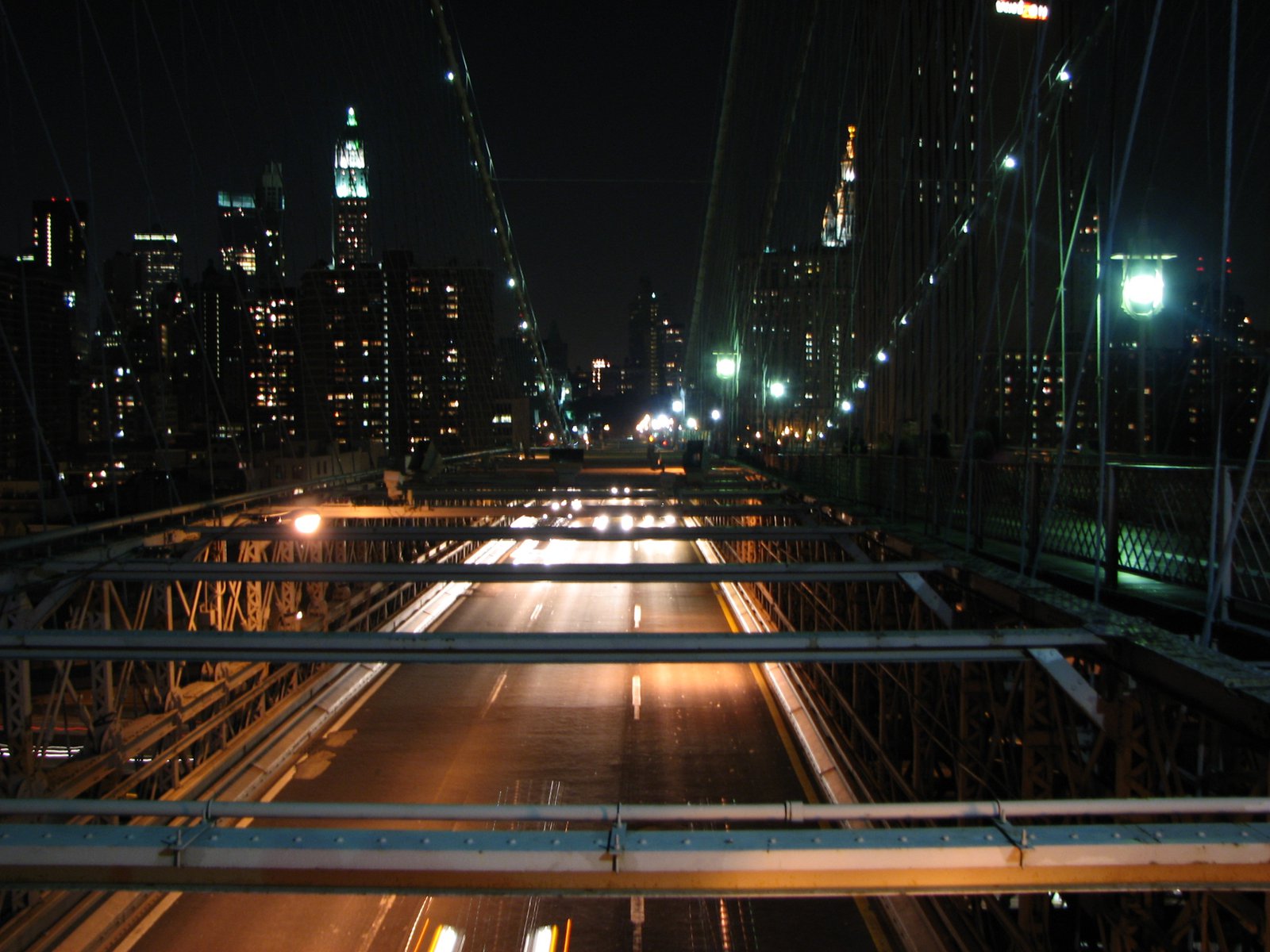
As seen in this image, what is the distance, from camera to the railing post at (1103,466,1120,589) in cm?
708

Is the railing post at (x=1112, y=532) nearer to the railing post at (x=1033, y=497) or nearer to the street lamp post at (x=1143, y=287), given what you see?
the railing post at (x=1033, y=497)

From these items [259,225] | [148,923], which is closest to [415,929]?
[148,923]

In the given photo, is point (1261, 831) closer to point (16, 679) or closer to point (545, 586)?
point (16, 679)

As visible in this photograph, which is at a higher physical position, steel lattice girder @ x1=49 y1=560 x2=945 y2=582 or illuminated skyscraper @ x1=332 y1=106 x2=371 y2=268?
illuminated skyscraper @ x1=332 y1=106 x2=371 y2=268

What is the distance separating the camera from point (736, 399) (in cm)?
5325

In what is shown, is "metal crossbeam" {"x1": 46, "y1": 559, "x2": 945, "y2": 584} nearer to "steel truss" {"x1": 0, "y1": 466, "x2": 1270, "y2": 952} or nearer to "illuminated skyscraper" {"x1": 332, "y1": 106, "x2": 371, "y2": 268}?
"steel truss" {"x1": 0, "y1": 466, "x2": 1270, "y2": 952}

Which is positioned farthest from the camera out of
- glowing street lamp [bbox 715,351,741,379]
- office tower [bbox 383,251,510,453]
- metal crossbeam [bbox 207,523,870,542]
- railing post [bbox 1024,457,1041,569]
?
glowing street lamp [bbox 715,351,741,379]

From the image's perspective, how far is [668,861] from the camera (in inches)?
119

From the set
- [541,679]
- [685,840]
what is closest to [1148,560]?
[685,840]

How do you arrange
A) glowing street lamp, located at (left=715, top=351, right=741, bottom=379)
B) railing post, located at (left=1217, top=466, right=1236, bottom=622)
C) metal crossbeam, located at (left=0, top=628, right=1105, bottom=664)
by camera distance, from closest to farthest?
railing post, located at (left=1217, top=466, right=1236, bottom=622), metal crossbeam, located at (left=0, top=628, right=1105, bottom=664), glowing street lamp, located at (left=715, top=351, right=741, bottom=379)

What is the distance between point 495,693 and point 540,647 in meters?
12.2

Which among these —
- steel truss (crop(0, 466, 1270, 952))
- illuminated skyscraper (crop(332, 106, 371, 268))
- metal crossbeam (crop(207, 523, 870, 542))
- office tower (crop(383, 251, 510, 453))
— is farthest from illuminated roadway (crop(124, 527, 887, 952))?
Answer: office tower (crop(383, 251, 510, 453))

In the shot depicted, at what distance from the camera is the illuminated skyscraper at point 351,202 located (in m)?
29.4

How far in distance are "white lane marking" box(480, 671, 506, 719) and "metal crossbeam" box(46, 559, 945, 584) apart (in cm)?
761
